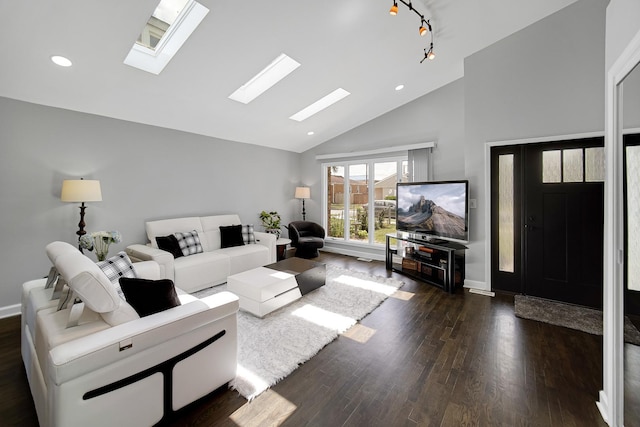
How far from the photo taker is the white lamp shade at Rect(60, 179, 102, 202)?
2984 mm

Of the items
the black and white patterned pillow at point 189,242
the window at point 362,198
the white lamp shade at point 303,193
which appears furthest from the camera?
the white lamp shade at point 303,193

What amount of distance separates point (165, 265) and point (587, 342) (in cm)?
453

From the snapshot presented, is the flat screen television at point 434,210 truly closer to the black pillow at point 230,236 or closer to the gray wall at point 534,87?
the gray wall at point 534,87

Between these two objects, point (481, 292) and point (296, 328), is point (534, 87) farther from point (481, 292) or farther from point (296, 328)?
point (296, 328)

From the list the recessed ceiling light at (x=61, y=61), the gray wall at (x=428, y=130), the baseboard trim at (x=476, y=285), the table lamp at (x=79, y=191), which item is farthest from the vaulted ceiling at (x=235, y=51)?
the baseboard trim at (x=476, y=285)

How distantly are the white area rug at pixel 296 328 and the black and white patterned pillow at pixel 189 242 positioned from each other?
2.20 feet

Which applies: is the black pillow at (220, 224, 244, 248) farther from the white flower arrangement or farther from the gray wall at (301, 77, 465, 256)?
the gray wall at (301, 77, 465, 256)

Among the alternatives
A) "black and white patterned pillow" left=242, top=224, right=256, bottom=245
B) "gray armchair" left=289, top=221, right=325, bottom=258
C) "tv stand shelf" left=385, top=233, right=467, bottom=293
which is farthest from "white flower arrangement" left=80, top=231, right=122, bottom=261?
"tv stand shelf" left=385, top=233, right=467, bottom=293

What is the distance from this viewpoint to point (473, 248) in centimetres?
391

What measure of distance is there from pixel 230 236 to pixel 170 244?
1.00 m

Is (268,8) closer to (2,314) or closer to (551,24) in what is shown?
(551,24)

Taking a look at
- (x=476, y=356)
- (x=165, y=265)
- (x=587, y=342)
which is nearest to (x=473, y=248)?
(x=587, y=342)

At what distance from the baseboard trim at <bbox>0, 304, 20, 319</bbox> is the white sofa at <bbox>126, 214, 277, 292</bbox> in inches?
46.6

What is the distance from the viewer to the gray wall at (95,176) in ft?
9.84
